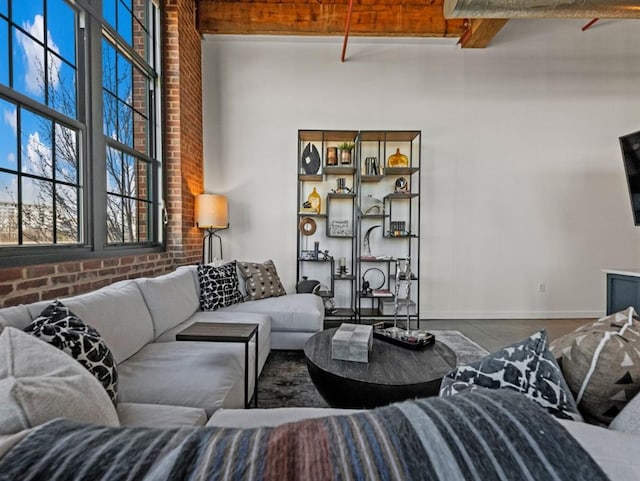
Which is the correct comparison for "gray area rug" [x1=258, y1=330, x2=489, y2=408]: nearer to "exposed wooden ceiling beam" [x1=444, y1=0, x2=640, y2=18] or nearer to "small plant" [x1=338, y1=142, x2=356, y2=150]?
"small plant" [x1=338, y1=142, x2=356, y2=150]

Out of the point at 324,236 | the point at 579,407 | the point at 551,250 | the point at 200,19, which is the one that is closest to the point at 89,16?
the point at 200,19

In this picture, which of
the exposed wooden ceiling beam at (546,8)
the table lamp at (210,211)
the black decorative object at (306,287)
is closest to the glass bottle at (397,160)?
the exposed wooden ceiling beam at (546,8)

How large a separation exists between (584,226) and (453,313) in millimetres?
2104

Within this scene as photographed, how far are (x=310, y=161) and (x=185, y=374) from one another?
307 centimetres

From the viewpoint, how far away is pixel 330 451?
45 centimetres

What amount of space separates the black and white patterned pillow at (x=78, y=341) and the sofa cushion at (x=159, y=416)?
8 centimetres

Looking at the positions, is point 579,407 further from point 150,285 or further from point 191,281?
point 191,281

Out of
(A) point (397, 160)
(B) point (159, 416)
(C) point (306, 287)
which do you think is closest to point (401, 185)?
(A) point (397, 160)

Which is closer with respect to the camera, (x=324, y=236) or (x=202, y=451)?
(x=202, y=451)

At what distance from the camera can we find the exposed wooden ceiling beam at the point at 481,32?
11.8 feet

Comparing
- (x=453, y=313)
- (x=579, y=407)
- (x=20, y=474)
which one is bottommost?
(x=453, y=313)

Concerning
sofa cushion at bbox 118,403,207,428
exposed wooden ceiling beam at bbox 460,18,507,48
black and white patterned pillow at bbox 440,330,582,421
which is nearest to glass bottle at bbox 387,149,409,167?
exposed wooden ceiling beam at bbox 460,18,507,48

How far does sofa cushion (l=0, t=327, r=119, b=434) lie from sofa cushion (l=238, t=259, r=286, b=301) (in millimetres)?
2243

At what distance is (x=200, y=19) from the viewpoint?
12.9ft
